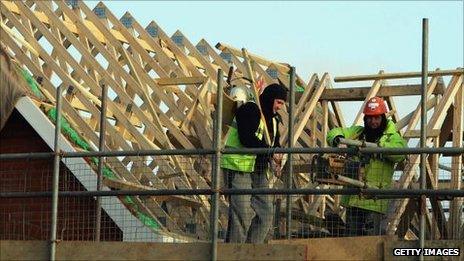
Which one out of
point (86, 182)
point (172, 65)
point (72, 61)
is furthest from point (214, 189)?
point (172, 65)

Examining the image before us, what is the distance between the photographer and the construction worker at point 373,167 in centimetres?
1458

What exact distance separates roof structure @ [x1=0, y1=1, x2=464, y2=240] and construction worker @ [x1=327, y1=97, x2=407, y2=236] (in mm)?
1225

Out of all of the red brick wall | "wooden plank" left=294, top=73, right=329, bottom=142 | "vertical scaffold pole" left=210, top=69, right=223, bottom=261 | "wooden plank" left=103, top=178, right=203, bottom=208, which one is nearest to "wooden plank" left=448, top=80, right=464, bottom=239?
"wooden plank" left=294, top=73, right=329, bottom=142

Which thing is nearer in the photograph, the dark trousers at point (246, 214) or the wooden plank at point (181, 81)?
the dark trousers at point (246, 214)

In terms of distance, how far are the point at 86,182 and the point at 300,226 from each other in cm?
319

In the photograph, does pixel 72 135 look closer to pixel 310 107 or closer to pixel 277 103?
pixel 310 107

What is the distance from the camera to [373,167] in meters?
14.6

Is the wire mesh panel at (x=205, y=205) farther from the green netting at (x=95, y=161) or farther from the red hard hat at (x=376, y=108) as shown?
the red hard hat at (x=376, y=108)

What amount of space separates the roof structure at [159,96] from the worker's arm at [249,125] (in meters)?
1.62

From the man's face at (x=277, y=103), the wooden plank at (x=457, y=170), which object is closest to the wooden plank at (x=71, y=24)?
the wooden plank at (x=457, y=170)

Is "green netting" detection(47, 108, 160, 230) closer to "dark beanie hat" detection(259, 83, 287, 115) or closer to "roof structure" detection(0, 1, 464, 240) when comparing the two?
"roof structure" detection(0, 1, 464, 240)

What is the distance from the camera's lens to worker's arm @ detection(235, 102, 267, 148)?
15.2m

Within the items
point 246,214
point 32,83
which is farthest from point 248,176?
point 32,83

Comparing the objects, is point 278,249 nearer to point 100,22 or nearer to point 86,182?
point 86,182
